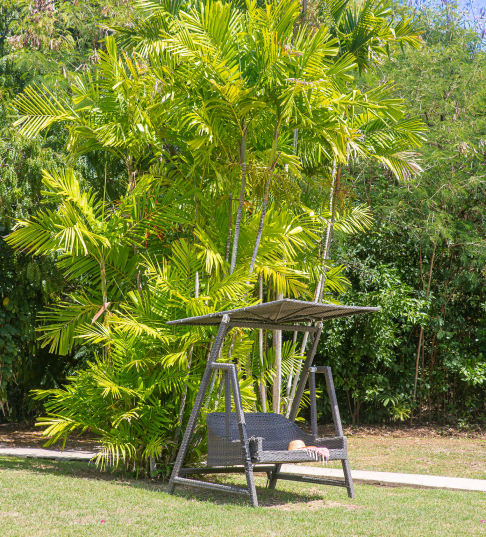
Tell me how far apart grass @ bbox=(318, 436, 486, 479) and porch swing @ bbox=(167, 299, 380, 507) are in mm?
2331

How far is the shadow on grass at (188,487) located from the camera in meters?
4.89

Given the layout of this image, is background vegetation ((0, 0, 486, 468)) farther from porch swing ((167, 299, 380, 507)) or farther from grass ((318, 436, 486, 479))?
grass ((318, 436, 486, 479))

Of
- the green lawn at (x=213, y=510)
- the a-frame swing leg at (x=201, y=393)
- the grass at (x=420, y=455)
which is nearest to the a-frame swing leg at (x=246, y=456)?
the green lawn at (x=213, y=510)

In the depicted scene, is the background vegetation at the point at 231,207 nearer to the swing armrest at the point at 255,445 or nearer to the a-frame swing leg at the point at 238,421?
the a-frame swing leg at the point at 238,421

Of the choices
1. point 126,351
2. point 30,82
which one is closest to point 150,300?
point 126,351

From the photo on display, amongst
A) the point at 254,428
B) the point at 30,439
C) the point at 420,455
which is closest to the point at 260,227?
the point at 254,428

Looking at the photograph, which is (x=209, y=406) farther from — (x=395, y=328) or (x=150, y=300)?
(x=395, y=328)

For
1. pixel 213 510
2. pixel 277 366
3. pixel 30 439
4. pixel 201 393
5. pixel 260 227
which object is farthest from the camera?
pixel 30 439

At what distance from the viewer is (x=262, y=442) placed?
16.2 feet

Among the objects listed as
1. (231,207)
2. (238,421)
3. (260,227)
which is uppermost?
(231,207)

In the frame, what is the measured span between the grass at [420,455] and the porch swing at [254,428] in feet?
7.65

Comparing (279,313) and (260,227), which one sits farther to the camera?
(260,227)

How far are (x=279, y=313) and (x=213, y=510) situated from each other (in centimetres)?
170

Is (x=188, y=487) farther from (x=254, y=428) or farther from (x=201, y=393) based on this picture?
(x=201, y=393)
